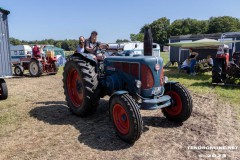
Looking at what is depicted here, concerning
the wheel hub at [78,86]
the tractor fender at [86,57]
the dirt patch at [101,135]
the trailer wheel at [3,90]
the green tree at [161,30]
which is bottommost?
the dirt patch at [101,135]

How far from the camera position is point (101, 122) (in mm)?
4742

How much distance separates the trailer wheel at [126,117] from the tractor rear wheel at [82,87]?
771 millimetres

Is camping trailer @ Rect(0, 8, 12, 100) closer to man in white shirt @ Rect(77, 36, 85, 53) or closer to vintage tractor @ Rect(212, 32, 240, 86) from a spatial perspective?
man in white shirt @ Rect(77, 36, 85, 53)

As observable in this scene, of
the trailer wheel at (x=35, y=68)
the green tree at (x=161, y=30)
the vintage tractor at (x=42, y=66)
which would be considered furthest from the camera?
the green tree at (x=161, y=30)

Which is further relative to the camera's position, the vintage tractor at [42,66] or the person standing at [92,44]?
the vintage tractor at [42,66]

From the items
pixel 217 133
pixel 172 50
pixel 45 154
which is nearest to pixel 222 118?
pixel 217 133

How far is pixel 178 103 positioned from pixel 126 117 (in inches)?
49.8

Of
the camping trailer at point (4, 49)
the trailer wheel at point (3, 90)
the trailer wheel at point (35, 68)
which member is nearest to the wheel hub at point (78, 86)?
the trailer wheel at point (3, 90)

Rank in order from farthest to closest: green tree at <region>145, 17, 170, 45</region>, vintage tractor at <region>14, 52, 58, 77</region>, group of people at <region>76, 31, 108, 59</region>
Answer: green tree at <region>145, 17, 170, 45</region>
vintage tractor at <region>14, 52, 58, 77</region>
group of people at <region>76, 31, 108, 59</region>

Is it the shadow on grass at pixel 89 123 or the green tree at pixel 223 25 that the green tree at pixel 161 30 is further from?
the shadow on grass at pixel 89 123

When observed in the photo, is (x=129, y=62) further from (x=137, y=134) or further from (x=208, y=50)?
(x=208, y=50)

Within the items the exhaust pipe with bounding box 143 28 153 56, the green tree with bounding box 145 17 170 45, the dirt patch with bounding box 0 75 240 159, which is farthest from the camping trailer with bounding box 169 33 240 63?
the green tree with bounding box 145 17 170 45

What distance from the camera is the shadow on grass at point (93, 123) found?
3775 mm

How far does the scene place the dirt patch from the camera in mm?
3426
